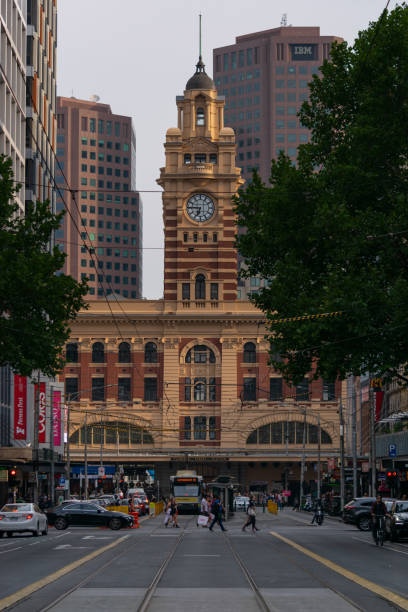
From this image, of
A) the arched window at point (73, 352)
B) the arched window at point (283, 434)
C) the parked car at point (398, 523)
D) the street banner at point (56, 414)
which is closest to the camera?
the parked car at point (398, 523)

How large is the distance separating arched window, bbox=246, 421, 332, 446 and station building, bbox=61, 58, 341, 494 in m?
0.10

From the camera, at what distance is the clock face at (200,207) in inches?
4476

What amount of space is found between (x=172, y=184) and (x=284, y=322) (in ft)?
253

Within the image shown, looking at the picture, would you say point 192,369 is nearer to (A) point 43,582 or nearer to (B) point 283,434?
(B) point 283,434

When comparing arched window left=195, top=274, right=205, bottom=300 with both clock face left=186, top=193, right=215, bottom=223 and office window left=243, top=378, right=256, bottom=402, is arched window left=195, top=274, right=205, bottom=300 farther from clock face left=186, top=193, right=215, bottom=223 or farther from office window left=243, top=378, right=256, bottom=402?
office window left=243, top=378, right=256, bottom=402

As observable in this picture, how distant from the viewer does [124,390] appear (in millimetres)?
114938

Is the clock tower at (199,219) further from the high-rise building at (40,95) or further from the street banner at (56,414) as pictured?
the street banner at (56,414)

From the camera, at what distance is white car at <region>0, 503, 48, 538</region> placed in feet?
145

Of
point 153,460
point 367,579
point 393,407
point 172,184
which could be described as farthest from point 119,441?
point 367,579

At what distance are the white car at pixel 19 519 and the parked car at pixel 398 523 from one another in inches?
553

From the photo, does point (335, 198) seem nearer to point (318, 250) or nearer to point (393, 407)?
point (318, 250)

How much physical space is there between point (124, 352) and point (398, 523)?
252ft

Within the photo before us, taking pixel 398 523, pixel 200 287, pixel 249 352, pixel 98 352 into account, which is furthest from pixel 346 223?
pixel 98 352

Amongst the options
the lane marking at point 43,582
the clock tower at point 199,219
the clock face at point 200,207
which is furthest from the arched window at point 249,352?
the lane marking at point 43,582
